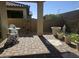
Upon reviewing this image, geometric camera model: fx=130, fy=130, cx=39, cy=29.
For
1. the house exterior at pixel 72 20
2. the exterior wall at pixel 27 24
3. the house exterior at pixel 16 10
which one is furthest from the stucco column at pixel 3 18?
the house exterior at pixel 16 10

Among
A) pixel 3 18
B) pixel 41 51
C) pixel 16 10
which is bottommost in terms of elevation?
pixel 41 51

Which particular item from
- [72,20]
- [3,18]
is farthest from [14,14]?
[72,20]

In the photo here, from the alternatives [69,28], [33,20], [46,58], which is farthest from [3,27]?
[69,28]

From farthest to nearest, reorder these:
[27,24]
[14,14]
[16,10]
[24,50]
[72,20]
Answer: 1. [14,14]
2. [16,10]
3. [27,24]
4. [72,20]
5. [24,50]

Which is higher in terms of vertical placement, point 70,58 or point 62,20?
point 62,20

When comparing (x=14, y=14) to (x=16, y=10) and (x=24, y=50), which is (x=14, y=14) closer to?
(x=16, y=10)

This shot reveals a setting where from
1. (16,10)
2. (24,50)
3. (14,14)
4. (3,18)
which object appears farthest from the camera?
(14,14)

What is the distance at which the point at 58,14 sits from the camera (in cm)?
1541

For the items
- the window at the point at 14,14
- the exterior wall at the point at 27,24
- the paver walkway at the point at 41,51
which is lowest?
the paver walkway at the point at 41,51

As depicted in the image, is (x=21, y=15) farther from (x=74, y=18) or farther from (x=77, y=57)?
(x=77, y=57)

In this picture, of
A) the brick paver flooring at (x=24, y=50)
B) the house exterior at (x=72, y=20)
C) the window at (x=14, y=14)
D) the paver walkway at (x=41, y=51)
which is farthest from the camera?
the window at (x=14, y=14)

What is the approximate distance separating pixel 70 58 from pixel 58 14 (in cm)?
1079

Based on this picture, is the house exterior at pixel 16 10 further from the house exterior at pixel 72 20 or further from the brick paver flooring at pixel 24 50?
the brick paver flooring at pixel 24 50

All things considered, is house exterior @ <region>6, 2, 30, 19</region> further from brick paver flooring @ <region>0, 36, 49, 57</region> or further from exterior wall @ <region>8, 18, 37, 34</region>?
brick paver flooring @ <region>0, 36, 49, 57</region>
